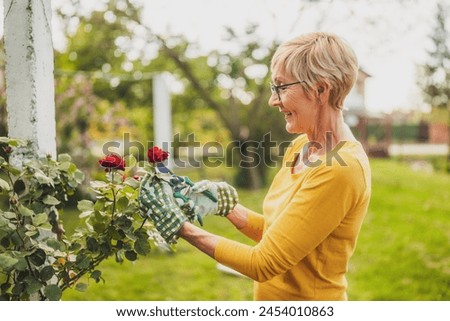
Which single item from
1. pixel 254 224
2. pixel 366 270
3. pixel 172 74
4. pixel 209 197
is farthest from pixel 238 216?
pixel 172 74

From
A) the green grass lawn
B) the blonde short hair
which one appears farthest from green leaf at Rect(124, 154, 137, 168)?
the green grass lawn

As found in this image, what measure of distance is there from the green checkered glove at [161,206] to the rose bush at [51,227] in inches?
3.3

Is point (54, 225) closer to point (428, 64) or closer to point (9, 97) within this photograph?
point (9, 97)

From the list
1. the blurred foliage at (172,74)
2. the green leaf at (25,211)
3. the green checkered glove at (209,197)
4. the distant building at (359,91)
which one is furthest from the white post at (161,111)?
the green leaf at (25,211)

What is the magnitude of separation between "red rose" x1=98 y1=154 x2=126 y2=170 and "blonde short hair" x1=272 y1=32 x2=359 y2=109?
21.7 inches

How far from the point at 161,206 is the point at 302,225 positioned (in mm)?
374

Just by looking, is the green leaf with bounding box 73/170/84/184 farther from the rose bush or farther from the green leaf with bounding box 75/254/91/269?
the green leaf with bounding box 75/254/91/269

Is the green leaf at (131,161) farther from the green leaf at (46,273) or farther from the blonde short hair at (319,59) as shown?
the blonde short hair at (319,59)

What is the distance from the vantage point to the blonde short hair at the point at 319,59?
1.46m

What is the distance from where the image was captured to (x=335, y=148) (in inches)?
59.2

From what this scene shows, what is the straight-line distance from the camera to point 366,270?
4.72 meters
